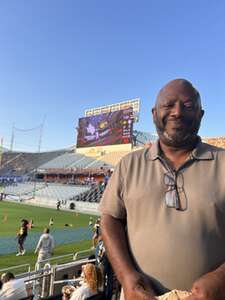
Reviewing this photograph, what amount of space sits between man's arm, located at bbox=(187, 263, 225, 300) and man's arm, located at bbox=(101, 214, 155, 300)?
0.20 meters

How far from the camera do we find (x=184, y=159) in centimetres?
173

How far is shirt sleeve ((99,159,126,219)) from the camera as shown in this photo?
1.78 metres

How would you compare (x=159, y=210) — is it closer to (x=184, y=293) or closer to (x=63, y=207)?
(x=184, y=293)

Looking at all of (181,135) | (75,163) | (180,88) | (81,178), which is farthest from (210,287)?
(75,163)

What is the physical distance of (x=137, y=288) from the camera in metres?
1.58

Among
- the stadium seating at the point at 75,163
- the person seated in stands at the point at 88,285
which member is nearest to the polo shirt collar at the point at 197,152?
the person seated in stands at the point at 88,285

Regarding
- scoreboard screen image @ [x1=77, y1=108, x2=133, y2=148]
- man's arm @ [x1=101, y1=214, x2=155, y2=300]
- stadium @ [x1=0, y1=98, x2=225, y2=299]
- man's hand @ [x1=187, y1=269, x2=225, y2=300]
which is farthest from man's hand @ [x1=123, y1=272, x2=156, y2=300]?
scoreboard screen image @ [x1=77, y1=108, x2=133, y2=148]

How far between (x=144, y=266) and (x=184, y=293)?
22 centimetres

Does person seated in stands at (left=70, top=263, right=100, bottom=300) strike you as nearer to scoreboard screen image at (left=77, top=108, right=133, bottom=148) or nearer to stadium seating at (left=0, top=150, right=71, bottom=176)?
scoreboard screen image at (left=77, top=108, right=133, bottom=148)

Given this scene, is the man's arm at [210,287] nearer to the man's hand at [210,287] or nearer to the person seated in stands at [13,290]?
the man's hand at [210,287]

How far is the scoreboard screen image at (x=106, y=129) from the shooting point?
4897cm

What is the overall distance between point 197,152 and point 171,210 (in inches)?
12.5

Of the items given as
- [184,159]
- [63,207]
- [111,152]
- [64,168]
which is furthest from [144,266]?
[64,168]

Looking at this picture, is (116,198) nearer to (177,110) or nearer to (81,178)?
(177,110)
